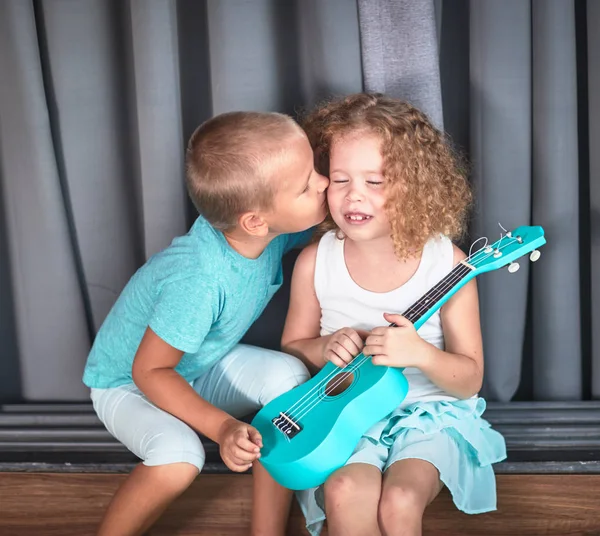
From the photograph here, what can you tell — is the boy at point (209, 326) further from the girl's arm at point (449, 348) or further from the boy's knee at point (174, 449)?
the girl's arm at point (449, 348)

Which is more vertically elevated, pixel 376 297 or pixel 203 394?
pixel 376 297

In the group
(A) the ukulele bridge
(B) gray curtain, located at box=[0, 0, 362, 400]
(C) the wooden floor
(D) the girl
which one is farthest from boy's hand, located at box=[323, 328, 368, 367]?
(B) gray curtain, located at box=[0, 0, 362, 400]

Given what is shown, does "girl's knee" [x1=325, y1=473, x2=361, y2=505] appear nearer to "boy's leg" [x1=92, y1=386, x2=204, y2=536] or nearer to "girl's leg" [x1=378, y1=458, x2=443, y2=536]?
"girl's leg" [x1=378, y1=458, x2=443, y2=536]

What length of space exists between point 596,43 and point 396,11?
0.38 m

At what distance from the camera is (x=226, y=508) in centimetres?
152

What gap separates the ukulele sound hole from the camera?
1296 mm

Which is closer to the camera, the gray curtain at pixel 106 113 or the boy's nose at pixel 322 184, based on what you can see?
the boy's nose at pixel 322 184

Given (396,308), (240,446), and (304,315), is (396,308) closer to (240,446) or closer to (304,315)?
(304,315)

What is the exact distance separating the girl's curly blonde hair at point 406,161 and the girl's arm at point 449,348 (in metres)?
0.09

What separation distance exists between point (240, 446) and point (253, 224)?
0.37 m

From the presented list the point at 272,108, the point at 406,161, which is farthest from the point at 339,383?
the point at 272,108

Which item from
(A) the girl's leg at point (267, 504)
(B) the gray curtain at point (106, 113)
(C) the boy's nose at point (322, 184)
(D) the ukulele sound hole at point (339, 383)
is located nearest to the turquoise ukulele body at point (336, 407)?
(D) the ukulele sound hole at point (339, 383)

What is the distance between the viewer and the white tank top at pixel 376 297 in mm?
1396

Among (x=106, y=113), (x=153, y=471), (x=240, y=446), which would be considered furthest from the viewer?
(x=106, y=113)
